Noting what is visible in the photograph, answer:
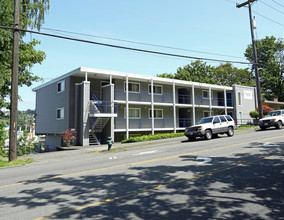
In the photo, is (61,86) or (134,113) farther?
(134,113)

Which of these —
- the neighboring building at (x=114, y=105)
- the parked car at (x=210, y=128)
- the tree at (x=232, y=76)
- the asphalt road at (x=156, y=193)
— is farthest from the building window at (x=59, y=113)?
the tree at (x=232, y=76)

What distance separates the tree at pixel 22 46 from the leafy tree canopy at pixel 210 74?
31.9 meters

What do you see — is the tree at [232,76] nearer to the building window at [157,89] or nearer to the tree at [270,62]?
the tree at [270,62]

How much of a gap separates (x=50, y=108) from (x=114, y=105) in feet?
28.1

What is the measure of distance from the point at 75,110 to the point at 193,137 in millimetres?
11730

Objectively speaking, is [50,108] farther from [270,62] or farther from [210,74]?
[270,62]

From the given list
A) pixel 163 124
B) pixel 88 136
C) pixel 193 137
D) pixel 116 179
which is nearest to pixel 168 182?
pixel 116 179

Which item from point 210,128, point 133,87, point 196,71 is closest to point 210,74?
point 196,71

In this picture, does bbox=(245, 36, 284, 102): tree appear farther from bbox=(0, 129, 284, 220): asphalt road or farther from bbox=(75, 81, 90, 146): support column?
bbox=(0, 129, 284, 220): asphalt road

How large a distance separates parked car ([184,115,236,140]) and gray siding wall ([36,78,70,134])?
1268 cm

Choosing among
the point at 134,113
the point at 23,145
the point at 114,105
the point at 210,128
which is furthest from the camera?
the point at 134,113

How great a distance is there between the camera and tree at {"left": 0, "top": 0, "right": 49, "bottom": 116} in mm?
19344

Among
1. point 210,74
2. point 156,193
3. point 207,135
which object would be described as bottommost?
point 156,193

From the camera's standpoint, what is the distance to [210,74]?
51594 mm
